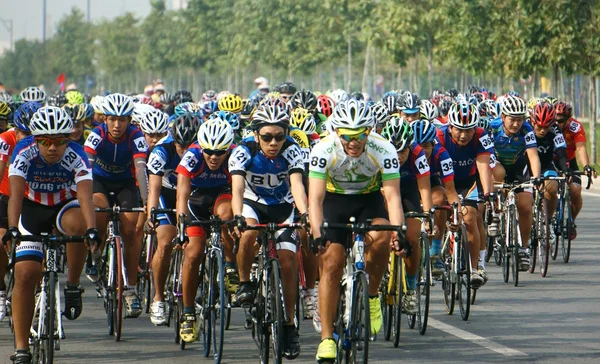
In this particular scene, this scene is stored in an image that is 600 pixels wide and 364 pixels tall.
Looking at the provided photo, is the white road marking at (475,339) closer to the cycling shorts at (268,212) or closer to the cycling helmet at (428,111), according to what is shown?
the cycling shorts at (268,212)

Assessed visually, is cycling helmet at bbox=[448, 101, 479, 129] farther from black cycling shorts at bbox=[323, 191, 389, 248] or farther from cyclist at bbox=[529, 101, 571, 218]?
black cycling shorts at bbox=[323, 191, 389, 248]

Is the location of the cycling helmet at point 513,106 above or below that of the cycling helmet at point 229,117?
above

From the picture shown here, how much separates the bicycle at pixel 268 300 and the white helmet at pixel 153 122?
12.2 feet

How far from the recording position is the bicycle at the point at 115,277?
11.1 m

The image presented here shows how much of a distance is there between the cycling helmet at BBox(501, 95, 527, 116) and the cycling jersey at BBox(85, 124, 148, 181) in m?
4.04

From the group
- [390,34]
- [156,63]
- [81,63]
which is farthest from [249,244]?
[81,63]

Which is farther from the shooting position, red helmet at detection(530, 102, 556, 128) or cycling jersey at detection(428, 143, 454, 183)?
red helmet at detection(530, 102, 556, 128)

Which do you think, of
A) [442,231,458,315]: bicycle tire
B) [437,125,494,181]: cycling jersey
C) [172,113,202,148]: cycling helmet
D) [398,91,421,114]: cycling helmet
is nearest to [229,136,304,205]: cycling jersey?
[172,113,202,148]: cycling helmet

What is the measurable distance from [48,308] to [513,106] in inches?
284

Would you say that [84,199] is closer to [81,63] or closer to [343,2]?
[343,2]

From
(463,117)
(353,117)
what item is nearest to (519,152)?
(463,117)

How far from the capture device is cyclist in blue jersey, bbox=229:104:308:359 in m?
9.52

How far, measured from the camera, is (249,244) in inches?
398

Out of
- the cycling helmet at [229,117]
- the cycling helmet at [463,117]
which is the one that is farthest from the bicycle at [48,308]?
the cycling helmet at [463,117]
